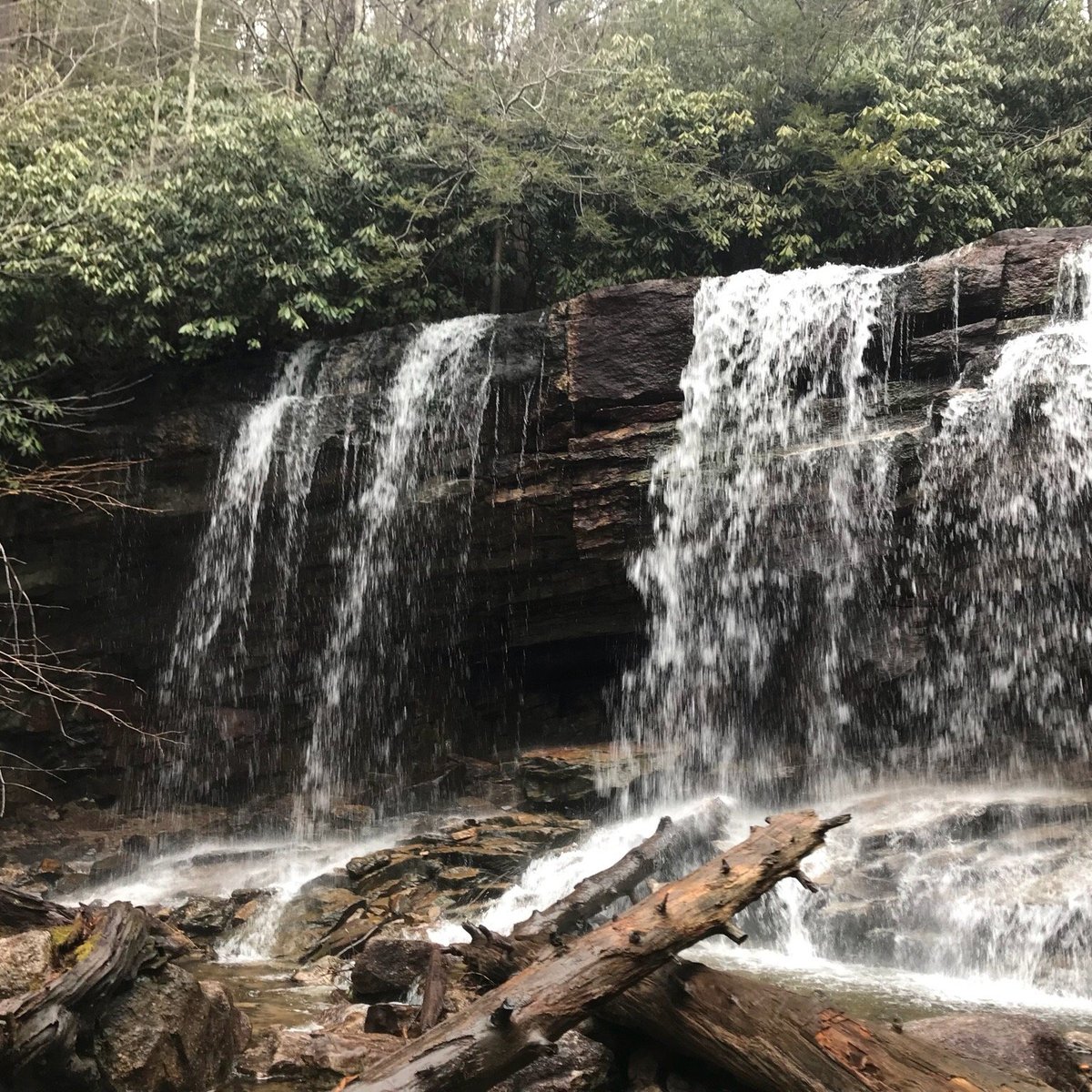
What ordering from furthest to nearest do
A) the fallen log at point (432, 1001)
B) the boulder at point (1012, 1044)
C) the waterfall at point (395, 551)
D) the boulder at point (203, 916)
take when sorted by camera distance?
the waterfall at point (395, 551)
the boulder at point (203, 916)
the fallen log at point (432, 1001)
the boulder at point (1012, 1044)

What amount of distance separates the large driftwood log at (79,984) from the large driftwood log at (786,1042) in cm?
254

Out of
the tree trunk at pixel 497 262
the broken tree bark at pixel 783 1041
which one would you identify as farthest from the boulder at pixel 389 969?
the tree trunk at pixel 497 262

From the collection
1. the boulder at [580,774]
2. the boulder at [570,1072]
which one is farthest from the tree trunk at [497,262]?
the boulder at [570,1072]

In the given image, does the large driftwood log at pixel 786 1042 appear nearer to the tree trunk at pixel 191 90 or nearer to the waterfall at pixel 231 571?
the waterfall at pixel 231 571

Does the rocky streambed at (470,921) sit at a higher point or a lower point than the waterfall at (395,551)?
lower

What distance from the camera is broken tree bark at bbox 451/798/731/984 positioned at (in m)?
5.15

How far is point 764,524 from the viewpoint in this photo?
39.1 ft

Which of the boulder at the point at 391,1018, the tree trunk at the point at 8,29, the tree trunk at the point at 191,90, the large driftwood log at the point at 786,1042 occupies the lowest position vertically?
the boulder at the point at 391,1018

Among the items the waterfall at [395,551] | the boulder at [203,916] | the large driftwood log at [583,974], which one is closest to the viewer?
the large driftwood log at [583,974]

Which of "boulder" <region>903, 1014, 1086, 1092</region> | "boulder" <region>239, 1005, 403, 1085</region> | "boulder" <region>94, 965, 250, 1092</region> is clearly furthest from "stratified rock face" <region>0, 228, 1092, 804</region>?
"boulder" <region>94, 965, 250, 1092</region>

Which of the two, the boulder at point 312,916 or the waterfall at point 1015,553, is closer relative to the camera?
the boulder at point 312,916

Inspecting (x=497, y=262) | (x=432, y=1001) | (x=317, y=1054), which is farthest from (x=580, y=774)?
(x=497, y=262)

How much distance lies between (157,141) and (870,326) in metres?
11.4

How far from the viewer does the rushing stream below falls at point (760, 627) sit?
8289 millimetres
